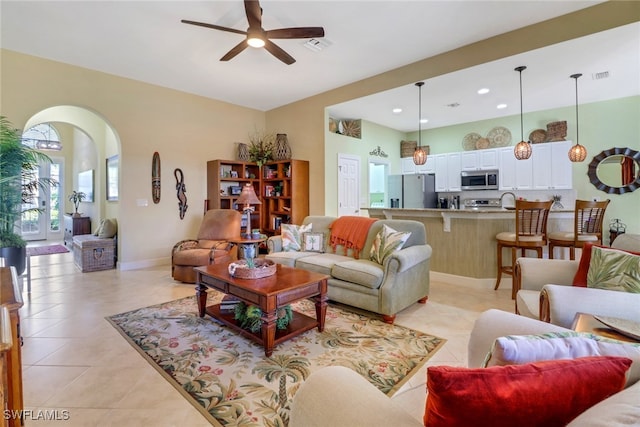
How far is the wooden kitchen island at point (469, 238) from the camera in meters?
4.01

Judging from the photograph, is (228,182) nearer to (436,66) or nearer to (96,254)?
(96,254)

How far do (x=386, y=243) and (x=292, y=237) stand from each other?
54.6 inches

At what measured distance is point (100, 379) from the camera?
196cm

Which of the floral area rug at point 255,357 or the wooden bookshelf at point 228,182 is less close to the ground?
the wooden bookshelf at point 228,182

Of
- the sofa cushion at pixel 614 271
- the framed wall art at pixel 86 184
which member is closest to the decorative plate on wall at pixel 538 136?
the sofa cushion at pixel 614 271

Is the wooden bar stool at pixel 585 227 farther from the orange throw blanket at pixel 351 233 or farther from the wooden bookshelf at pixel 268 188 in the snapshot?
the wooden bookshelf at pixel 268 188

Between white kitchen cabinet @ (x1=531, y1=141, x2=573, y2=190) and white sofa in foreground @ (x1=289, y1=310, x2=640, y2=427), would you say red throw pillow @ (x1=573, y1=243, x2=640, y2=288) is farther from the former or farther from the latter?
white kitchen cabinet @ (x1=531, y1=141, x2=573, y2=190)

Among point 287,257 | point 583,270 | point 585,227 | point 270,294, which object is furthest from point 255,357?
point 585,227

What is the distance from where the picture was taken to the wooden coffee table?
217cm

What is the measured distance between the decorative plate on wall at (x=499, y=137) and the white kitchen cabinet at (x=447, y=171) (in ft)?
2.30

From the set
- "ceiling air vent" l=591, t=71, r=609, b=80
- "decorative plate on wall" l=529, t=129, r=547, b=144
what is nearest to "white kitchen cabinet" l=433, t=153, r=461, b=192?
"decorative plate on wall" l=529, t=129, r=547, b=144

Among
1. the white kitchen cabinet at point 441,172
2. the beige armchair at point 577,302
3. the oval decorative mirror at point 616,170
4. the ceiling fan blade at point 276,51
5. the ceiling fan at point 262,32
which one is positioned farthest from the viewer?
the white kitchen cabinet at point 441,172

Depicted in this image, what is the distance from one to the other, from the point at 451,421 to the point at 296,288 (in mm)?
1738

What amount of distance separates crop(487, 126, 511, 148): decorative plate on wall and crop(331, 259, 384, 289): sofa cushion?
4.96 metres
